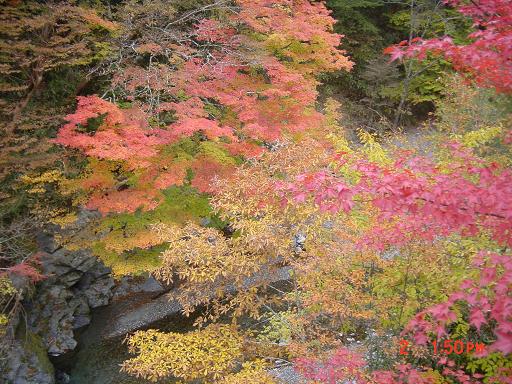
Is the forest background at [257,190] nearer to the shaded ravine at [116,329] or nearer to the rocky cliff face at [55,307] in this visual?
the rocky cliff face at [55,307]

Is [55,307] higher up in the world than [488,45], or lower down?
lower down

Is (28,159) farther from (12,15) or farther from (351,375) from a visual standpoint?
(351,375)

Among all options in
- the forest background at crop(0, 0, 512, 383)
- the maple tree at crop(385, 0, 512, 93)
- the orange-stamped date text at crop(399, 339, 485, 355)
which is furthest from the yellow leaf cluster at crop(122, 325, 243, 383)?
the maple tree at crop(385, 0, 512, 93)

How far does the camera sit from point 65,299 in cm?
1084

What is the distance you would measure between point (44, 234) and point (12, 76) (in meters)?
4.35

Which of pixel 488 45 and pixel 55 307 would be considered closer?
pixel 488 45

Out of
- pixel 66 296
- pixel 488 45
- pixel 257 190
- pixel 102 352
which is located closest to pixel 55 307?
pixel 66 296

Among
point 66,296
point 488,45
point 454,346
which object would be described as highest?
point 488,45

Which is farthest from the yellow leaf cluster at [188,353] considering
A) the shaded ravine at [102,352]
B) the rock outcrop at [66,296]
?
the rock outcrop at [66,296]

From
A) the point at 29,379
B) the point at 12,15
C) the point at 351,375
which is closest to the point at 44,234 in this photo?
the point at 29,379

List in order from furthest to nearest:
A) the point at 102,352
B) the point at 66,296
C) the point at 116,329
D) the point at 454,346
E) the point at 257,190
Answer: the point at 66,296 < the point at 116,329 < the point at 102,352 < the point at 257,190 < the point at 454,346

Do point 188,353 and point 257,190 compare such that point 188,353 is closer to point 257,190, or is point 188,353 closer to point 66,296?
point 257,190

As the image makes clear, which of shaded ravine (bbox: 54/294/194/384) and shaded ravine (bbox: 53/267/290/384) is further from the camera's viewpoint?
shaded ravine (bbox: 53/267/290/384)

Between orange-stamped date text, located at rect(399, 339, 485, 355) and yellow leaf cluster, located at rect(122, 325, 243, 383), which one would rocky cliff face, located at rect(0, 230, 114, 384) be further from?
orange-stamped date text, located at rect(399, 339, 485, 355)
